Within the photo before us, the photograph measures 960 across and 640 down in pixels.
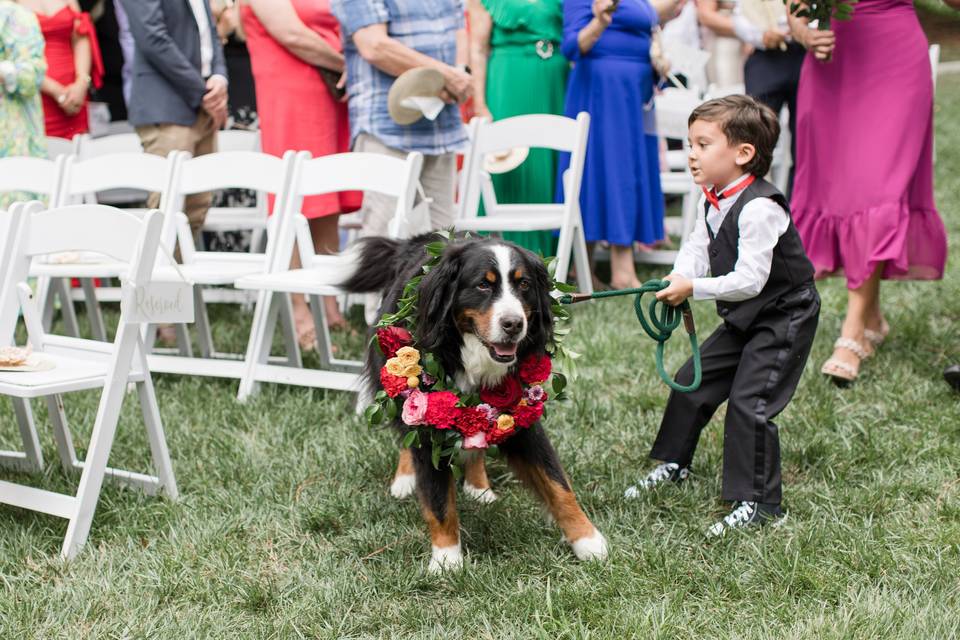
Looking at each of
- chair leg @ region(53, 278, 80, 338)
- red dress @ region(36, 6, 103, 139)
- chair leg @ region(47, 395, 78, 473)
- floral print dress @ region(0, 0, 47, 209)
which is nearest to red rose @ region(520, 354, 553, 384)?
chair leg @ region(47, 395, 78, 473)

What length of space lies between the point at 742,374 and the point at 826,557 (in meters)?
0.60

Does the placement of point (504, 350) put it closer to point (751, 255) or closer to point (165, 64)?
point (751, 255)

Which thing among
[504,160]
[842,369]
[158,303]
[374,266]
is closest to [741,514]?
[842,369]

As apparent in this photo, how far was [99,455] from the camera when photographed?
3.13 metres

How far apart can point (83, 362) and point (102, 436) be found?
306mm

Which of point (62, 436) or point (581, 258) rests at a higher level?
point (62, 436)

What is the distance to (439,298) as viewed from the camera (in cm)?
272

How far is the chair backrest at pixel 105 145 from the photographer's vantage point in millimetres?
6723

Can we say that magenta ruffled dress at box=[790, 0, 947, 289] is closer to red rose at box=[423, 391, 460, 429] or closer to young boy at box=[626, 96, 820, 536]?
young boy at box=[626, 96, 820, 536]

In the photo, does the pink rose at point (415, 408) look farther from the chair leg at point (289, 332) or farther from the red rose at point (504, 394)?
the chair leg at point (289, 332)

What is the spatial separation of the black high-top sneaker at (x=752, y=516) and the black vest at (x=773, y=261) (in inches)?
21.4

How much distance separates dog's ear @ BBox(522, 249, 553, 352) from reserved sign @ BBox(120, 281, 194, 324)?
1.20 meters

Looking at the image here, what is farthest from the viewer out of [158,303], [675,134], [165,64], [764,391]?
[675,134]

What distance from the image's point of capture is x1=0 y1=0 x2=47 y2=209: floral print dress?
226 inches
